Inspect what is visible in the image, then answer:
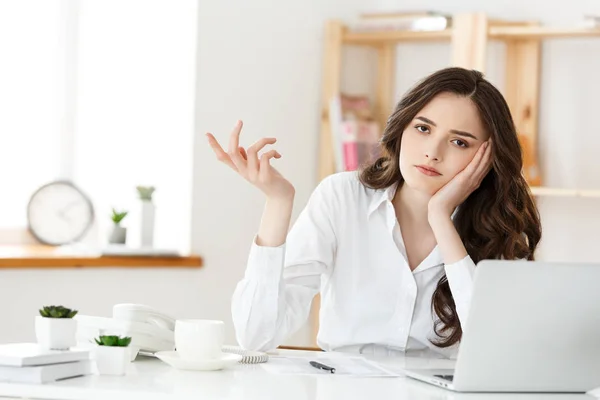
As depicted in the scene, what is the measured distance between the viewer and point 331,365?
1938mm

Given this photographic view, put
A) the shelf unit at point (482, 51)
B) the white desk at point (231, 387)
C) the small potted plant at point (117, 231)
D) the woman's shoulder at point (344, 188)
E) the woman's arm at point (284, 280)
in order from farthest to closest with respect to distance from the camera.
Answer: the shelf unit at point (482, 51) → the small potted plant at point (117, 231) → the woman's shoulder at point (344, 188) → the woman's arm at point (284, 280) → the white desk at point (231, 387)

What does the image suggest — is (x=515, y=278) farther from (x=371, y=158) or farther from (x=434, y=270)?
(x=371, y=158)

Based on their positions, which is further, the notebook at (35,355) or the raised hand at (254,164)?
the raised hand at (254,164)

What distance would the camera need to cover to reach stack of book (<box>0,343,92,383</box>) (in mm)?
1571

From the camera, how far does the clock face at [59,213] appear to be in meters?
3.65

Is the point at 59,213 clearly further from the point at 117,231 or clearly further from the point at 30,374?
the point at 30,374

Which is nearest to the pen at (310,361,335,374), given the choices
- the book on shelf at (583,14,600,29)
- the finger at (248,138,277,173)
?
the finger at (248,138,277,173)

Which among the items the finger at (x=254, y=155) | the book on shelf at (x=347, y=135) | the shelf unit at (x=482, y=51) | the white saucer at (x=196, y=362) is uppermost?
the shelf unit at (x=482, y=51)

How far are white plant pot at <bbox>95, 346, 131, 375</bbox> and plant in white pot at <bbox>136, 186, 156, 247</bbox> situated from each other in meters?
1.95

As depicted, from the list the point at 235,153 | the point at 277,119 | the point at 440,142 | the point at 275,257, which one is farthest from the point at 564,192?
the point at 235,153

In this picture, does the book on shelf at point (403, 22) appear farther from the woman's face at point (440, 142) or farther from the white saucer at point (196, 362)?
the white saucer at point (196, 362)

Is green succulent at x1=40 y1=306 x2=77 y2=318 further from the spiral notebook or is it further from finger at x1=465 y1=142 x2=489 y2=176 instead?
finger at x1=465 y1=142 x2=489 y2=176

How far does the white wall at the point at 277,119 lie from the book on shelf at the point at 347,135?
4.1 inches

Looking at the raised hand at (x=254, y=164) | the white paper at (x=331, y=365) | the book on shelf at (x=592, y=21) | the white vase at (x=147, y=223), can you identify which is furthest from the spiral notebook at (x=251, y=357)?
the book on shelf at (x=592, y=21)
